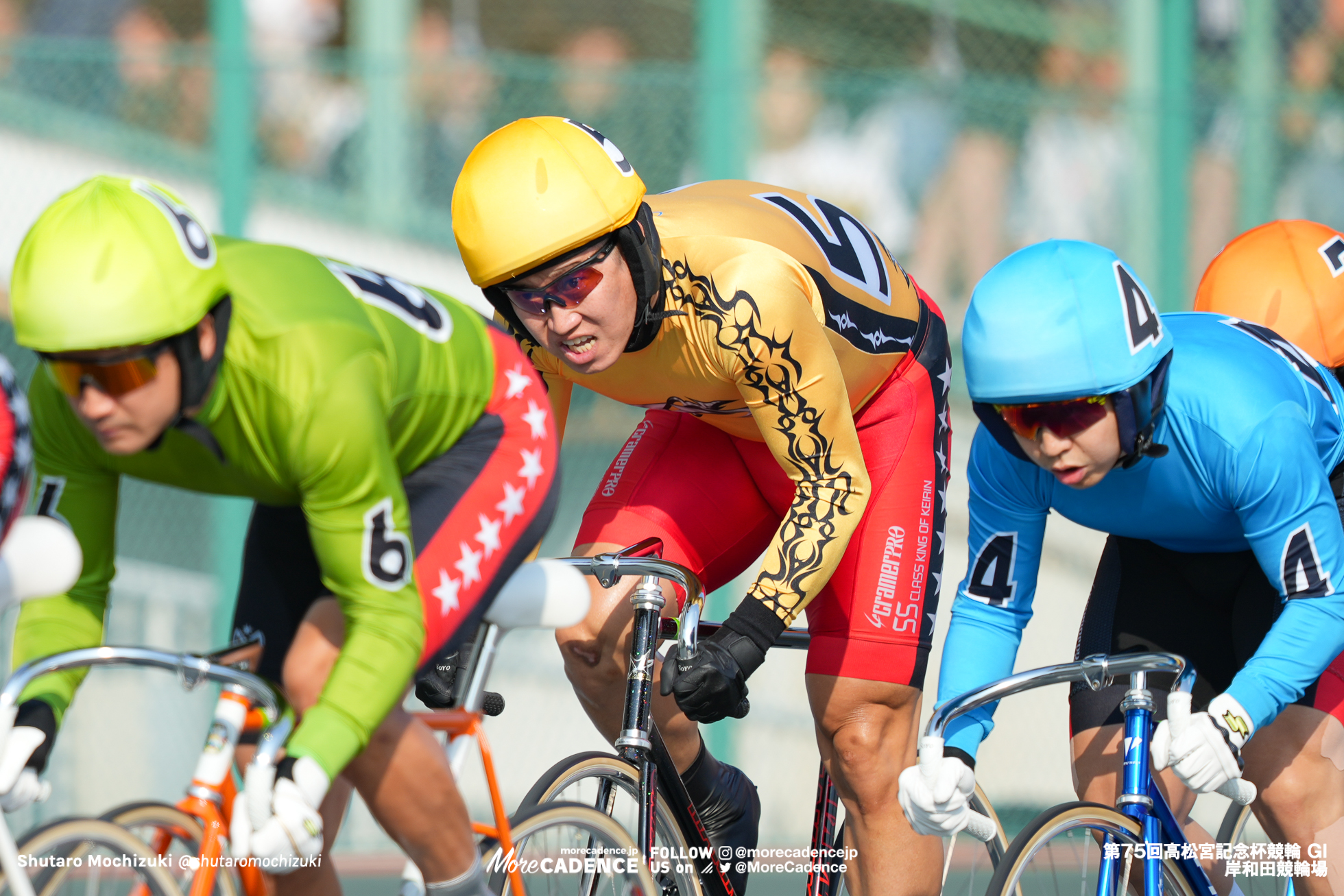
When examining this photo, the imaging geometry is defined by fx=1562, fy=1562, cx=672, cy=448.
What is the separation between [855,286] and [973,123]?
342cm

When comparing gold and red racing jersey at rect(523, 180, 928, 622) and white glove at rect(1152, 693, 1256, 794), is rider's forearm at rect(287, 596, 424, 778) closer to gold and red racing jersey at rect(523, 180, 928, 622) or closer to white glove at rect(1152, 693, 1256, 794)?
gold and red racing jersey at rect(523, 180, 928, 622)

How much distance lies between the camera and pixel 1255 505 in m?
3.13

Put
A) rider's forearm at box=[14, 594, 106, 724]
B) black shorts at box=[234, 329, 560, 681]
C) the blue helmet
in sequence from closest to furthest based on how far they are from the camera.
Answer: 1. rider's forearm at box=[14, 594, 106, 724]
2. black shorts at box=[234, 329, 560, 681]
3. the blue helmet

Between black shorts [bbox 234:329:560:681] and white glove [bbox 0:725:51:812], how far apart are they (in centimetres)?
50

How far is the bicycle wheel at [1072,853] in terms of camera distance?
120 inches

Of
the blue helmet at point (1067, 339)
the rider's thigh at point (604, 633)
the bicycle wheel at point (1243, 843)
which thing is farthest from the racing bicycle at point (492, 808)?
the bicycle wheel at point (1243, 843)

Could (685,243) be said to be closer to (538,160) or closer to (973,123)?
(538,160)

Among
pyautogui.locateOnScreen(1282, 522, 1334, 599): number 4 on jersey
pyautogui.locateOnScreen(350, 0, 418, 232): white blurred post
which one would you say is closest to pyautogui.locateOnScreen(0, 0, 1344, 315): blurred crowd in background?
pyautogui.locateOnScreen(350, 0, 418, 232): white blurred post

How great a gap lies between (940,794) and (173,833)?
57.6 inches

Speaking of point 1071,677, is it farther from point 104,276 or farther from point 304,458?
point 104,276

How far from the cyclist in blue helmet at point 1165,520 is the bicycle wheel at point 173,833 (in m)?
1.36

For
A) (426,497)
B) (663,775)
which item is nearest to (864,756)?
(663,775)

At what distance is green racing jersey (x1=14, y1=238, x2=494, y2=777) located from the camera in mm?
2443

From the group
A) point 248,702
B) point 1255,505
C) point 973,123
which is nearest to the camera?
point 248,702
